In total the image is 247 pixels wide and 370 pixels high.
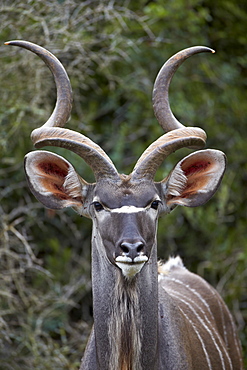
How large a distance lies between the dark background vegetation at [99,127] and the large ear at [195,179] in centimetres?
151

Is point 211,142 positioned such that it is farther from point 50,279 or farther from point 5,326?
point 5,326

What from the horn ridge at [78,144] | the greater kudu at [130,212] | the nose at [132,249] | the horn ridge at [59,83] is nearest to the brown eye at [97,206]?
the greater kudu at [130,212]

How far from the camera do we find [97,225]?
131 inches

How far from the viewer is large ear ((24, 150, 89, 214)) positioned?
134 inches

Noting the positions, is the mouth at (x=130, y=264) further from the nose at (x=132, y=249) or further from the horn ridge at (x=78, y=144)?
the horn ridge at (x=78, y=144)

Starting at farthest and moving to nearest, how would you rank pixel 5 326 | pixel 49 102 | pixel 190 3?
pixel 190 3, pixel 49 102, pixel 5 326

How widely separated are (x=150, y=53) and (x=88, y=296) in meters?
2.41

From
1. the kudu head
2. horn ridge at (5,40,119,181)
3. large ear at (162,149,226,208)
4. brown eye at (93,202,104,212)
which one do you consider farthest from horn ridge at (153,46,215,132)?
brown eye at (93,202,104,212)

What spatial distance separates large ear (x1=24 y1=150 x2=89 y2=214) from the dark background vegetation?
4.10 feet

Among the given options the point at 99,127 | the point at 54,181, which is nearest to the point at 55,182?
the point at 54,181

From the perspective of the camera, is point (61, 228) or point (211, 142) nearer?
point (61, 228)

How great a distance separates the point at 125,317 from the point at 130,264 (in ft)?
1.23

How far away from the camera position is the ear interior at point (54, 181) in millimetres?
3414

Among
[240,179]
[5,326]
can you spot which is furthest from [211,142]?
[5,326]
